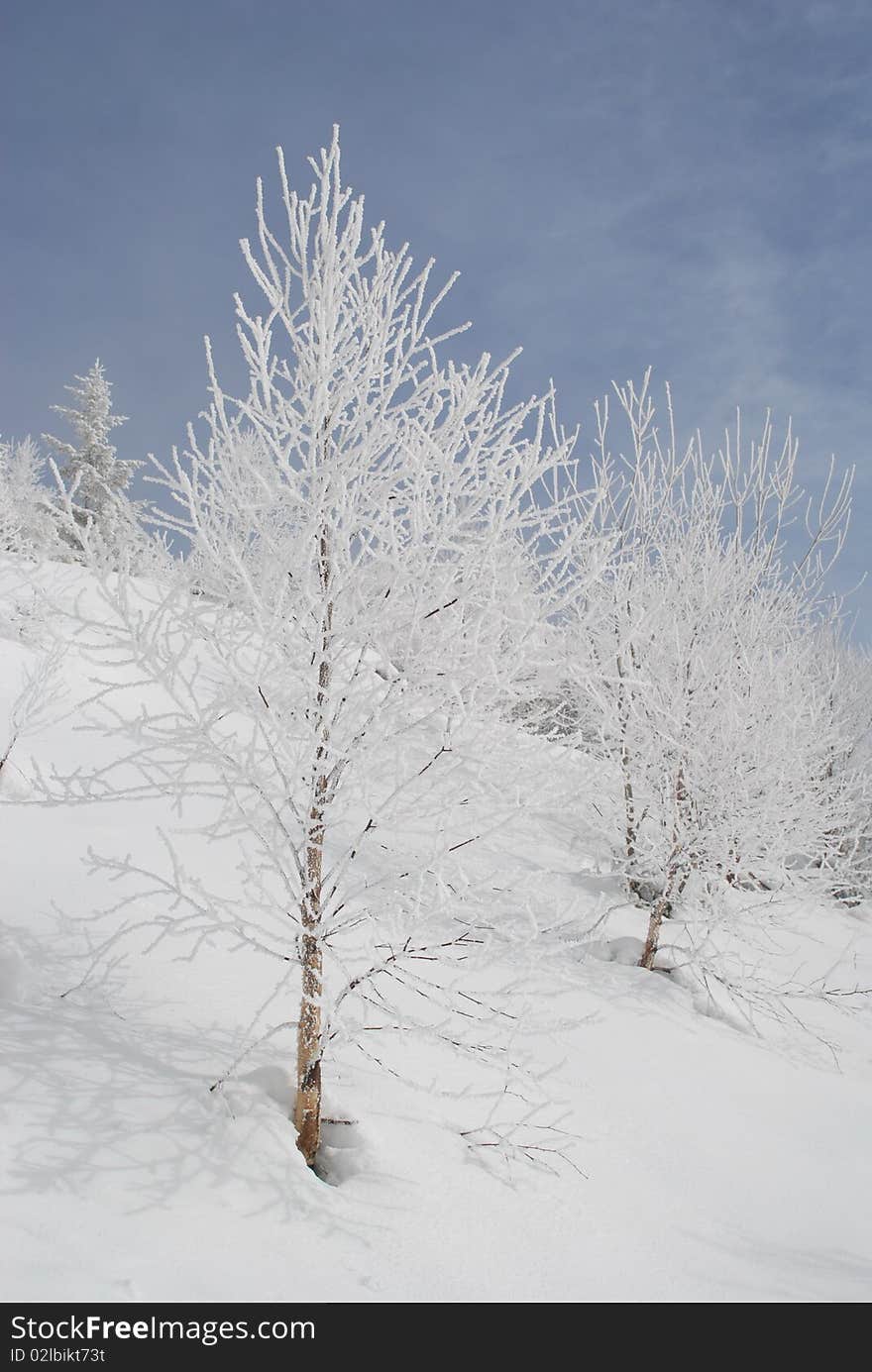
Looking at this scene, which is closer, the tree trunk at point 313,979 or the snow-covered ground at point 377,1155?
the snow-covered ground at point 377,1155

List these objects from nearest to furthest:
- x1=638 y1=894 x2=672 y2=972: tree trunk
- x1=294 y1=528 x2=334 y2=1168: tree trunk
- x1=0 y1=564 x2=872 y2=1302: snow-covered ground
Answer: x1=0 y1=564 x2=872 y2=1302: snow-covered ground, x1=294 y1=528 x2=334 y2=1168: tree trunk, x1=638 y1=894 x2=672 y2=972: tree trunk

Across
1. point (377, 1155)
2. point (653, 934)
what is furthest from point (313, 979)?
point (653, 934)

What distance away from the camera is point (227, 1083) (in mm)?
3580

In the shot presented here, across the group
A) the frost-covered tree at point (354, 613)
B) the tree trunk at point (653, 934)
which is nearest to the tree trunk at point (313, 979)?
the frost-covered tree at point (354, 613)

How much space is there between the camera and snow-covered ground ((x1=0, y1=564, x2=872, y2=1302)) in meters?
2.71

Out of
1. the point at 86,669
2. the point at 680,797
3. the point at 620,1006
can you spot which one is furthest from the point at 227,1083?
the point at 86,669

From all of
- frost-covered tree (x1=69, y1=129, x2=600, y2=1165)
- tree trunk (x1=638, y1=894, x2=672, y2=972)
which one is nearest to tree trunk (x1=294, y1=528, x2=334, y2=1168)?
frost-covered tree (x1=69, y1=129, x2=600, y2=1165)

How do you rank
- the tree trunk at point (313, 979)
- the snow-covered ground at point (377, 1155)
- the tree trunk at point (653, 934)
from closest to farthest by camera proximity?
the snow-covered ground at point (377, 1155) → the tree trunk at point (313, 979) → the tree trunk at point (653, 934)

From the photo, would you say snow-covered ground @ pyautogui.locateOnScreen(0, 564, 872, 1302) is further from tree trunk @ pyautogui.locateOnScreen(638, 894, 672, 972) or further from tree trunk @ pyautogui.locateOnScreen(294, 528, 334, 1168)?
tree trunk @ pyautogui.locateOnScreen(638, 894, 672, 972)

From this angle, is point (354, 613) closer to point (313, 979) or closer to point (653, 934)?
point (313, 979)

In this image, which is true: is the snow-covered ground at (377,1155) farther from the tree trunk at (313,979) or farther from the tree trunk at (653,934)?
the tree trunk at (653,934)

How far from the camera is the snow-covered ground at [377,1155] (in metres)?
2.71

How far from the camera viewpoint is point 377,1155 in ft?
11.6

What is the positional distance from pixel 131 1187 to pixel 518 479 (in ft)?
10.3
